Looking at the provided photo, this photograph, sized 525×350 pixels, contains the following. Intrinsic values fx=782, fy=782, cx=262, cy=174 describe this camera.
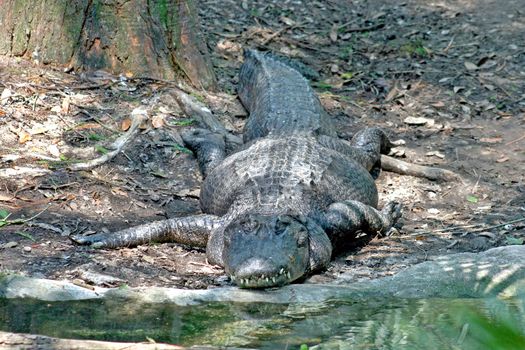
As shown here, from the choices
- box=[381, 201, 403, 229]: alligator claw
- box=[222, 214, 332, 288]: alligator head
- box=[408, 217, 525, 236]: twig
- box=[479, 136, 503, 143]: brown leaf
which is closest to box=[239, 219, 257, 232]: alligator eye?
box=[222, 214, 332, 288]: alligator head

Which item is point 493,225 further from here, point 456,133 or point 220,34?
point 220,34

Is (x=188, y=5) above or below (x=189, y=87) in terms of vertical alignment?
above

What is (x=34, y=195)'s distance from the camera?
16.6 ft

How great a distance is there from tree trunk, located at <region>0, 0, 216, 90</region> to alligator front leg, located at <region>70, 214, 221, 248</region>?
6.58ft

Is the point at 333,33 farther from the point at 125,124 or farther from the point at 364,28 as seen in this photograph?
the point at 125,124

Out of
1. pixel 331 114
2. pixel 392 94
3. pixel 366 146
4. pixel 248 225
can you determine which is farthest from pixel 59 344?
pixel 392 94

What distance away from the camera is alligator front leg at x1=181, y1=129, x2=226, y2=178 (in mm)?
5828

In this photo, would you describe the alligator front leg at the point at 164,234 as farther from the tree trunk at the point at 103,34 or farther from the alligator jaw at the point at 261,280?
the tree trunk at the point at 103,34

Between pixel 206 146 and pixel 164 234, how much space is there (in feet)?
3.99

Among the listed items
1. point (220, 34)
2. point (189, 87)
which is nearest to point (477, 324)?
point (189, 87)

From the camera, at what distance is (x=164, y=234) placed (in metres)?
4.89

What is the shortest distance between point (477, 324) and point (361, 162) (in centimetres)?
501

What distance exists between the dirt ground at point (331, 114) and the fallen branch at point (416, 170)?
6cm

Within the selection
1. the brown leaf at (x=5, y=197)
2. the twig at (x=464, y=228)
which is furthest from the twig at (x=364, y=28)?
the brown leaf at (x=5, y=197)
